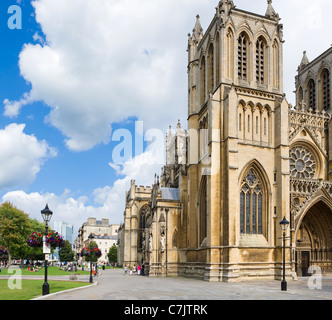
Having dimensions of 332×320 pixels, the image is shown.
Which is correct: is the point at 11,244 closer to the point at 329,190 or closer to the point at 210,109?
the point at 210,109

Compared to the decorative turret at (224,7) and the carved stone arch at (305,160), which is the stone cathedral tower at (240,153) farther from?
the carved stone arch at (305,160)

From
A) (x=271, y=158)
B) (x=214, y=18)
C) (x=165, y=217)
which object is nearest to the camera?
(x=271, y=158)

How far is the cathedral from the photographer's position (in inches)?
1252

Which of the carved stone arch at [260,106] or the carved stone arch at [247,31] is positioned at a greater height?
the carved stone arch at [247,31]

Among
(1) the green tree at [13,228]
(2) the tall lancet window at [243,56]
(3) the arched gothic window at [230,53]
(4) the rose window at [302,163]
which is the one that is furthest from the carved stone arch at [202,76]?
(1) the green tree at [13,228]

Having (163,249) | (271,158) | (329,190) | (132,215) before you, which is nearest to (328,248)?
(329,190)

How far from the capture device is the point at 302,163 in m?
38.6

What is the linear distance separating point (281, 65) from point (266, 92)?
351 centimetres

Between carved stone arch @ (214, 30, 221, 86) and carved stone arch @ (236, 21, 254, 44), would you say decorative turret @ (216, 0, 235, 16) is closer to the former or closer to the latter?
carved stone arch @ (214, 30, 221, 86)

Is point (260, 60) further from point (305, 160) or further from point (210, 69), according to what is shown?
point (305, 160)

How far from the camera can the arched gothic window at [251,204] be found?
33.0m

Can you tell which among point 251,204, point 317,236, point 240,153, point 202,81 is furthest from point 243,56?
point 317,236

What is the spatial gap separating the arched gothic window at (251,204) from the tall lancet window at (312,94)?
17942mm

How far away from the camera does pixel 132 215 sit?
66.6 m
